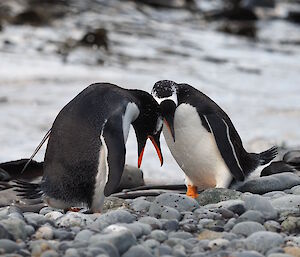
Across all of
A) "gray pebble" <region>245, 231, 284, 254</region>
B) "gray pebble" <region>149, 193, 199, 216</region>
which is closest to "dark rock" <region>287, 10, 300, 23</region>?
"gray pebble" <region>149, 193, 199, 216</region>

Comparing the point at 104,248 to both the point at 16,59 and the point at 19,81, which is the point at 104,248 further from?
the point at 16,59

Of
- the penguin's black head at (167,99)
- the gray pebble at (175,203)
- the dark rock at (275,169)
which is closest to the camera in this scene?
the gray pebble at (175,203)

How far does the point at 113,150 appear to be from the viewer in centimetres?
481

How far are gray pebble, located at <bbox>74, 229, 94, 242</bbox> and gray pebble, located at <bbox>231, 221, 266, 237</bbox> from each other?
713mm

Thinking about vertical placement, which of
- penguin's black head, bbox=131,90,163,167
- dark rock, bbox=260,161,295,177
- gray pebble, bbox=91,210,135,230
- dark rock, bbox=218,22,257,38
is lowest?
dark rock, bbox=218,22,257,38

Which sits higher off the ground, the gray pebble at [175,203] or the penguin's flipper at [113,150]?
the penguin's flipper at [113,150]

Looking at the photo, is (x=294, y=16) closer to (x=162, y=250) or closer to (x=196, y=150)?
(x=196, y=150)

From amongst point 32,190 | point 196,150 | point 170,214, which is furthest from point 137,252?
point 196,150

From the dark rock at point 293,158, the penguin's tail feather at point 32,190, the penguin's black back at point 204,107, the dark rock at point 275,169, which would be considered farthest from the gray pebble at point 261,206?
the dark rock at point 293,158

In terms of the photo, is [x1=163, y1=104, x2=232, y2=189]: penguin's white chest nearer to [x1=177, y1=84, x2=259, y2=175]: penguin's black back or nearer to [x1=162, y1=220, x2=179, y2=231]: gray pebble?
[x1=177, y1=84, x2=259, y2=175]: penguin's black back

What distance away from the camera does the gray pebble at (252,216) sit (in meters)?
4.28

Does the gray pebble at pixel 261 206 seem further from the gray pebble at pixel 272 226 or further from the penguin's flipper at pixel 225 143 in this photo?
the penguin's flipper at pixel 225 143

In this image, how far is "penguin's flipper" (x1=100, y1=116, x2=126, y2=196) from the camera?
4.79 meters

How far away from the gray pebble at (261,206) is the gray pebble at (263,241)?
535 millimetres
